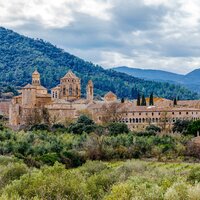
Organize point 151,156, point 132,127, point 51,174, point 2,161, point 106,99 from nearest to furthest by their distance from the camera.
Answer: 1. point 51,174
2. point 2,161
3. point 151,156
4. point 132,127
5. point 106,99

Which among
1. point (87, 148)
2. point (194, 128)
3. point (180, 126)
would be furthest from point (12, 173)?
point (180, 126)

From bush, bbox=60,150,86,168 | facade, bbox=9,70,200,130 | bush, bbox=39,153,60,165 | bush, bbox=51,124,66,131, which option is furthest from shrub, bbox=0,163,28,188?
facade, bbox=9,70,200,130

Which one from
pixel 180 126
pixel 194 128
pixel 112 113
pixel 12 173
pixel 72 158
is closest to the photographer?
pixel 12 173

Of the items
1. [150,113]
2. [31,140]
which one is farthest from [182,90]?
[31,140]

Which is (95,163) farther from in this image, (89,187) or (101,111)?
(101,111)

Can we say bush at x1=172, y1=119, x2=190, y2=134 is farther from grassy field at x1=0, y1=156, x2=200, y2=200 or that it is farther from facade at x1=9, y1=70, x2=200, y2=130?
grassy field at x1=0, y1=156, x2=200, y2=200

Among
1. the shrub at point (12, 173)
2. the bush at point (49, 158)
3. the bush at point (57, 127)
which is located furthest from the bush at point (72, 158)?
the bush at point (57, 127)

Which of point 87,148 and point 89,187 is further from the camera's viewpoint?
point 87,148

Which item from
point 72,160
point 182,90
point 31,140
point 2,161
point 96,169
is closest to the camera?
point 96,169

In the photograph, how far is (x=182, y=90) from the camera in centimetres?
18638

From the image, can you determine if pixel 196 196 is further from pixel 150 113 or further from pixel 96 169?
pixel 150 113

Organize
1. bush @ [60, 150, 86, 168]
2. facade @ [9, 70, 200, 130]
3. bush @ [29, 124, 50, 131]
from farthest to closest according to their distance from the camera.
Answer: facade @ [9, 70, 200, 130] → bush @ [29, 124, 50, 131] → bush @ [60, 150, 86, 168]

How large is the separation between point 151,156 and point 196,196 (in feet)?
113

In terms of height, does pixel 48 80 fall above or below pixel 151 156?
above
